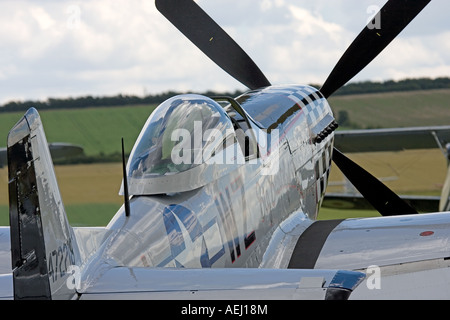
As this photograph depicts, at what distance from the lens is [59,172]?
74.7 feet

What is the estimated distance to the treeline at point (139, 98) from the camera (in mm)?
21734

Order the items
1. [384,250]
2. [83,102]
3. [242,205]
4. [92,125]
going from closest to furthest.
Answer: [242,205] < [384,250] < [83,102] < [92,125]

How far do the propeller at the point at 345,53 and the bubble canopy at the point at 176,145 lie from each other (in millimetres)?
3968

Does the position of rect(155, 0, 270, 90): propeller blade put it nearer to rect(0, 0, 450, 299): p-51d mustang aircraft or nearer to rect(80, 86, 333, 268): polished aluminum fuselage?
rect(0, 0, 450, 299): p-51d mustang aircraft

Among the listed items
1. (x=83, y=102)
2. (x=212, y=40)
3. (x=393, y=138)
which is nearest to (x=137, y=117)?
(x=83, y=102)

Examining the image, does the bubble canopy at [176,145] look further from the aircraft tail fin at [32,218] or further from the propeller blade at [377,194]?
the propeller blade at [377,194]

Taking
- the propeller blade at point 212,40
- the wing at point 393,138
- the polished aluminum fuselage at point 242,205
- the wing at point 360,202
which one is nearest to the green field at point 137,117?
the wing at point 360,202

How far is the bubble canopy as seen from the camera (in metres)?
5.36

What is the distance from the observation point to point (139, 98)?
2125 cm

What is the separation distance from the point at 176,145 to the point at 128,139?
21646mm

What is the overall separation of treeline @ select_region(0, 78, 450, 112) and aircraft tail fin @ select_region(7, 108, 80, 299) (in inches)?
621

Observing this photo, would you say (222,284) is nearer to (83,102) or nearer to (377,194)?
(377,194)
